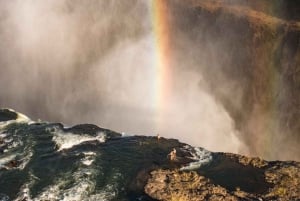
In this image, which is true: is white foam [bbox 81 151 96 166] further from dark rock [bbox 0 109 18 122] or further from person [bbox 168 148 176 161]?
dark rock [bbox 0 109 18 122]

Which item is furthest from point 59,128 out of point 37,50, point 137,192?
point 37,50

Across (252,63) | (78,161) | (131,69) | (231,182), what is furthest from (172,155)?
(131,69)

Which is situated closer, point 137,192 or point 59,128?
point 137,192

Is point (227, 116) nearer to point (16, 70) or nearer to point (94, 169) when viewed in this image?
point (94, 169)

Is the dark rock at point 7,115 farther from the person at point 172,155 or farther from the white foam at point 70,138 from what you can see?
the person at point 172,155

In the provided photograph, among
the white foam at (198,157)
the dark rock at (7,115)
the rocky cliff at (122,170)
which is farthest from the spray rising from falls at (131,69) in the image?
the rocky cliff at (122,170)

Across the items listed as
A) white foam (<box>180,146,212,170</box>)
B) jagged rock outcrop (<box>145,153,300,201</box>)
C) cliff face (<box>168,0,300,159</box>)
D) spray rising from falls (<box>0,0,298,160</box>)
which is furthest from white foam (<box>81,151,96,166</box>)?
cliff face (<box>168,0,300,159</box>)

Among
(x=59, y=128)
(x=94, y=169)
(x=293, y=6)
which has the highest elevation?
(x=293, y=6)
